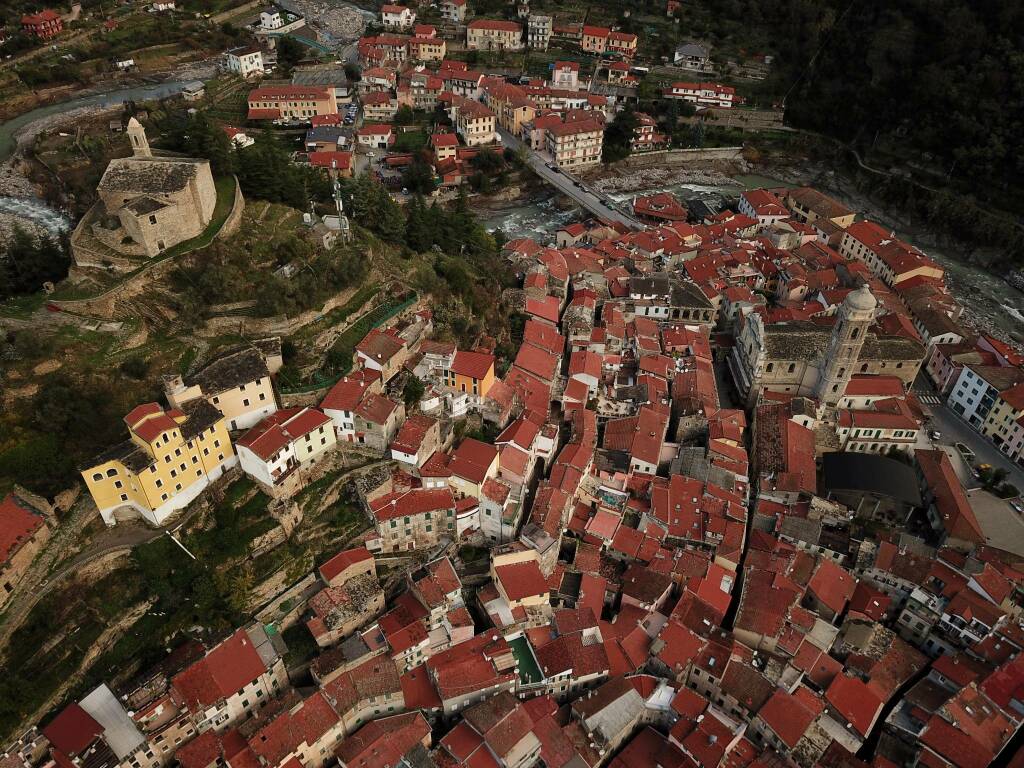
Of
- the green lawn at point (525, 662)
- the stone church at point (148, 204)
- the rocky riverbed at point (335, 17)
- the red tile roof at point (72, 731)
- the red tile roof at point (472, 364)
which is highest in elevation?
the stone church at point (148, 204)

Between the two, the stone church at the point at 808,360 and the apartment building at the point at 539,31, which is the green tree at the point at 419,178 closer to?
the stone church at the point at 808,360

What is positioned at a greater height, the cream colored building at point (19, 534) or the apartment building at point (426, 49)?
the apartment building at point (426, 49)

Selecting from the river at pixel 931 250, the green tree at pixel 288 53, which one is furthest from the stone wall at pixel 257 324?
the green tree at pixel 288 53

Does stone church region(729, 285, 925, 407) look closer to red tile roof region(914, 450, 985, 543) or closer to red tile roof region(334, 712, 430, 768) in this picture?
red tile roof region(914, 450, 985, 543)

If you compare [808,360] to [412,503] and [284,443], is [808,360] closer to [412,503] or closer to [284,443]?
[412,503]

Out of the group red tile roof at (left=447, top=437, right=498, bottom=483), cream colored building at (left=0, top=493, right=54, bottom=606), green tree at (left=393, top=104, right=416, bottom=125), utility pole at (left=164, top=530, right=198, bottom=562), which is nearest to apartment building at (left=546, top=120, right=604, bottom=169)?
green tree at (left=393, top=104, right=416, bottom=125)

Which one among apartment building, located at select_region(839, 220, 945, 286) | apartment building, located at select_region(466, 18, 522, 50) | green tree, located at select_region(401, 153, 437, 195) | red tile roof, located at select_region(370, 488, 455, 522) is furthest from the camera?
apartment building, located at select_region(466, 18, 522, 50)
